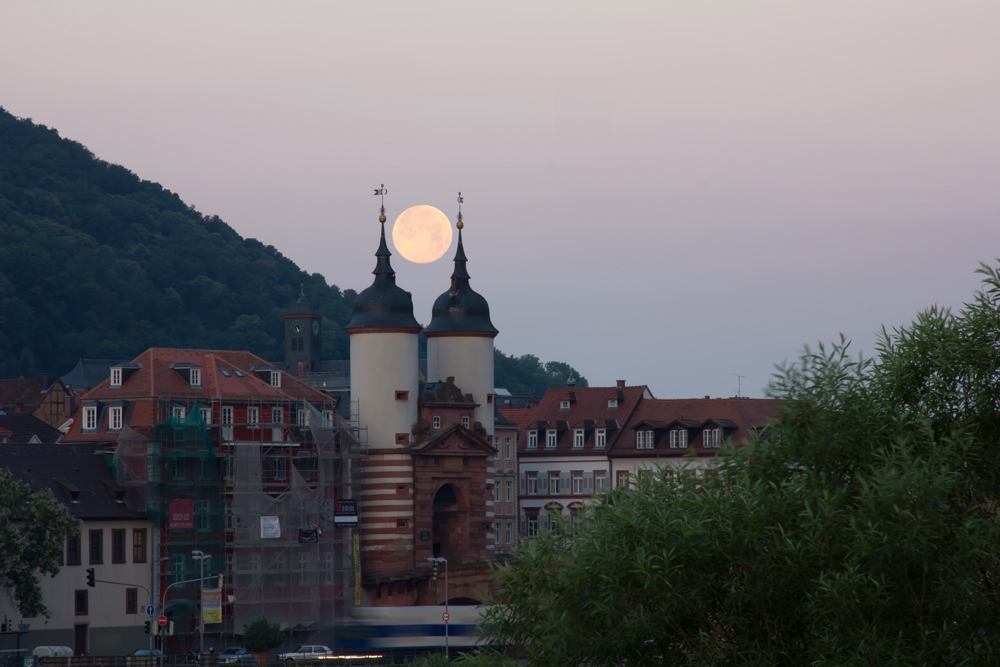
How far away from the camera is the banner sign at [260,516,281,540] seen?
8519 cm

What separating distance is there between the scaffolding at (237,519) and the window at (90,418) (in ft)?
18.8

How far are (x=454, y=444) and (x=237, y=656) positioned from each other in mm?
24683

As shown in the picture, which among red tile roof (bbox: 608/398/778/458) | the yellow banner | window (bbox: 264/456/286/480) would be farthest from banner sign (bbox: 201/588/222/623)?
red tile roof (bbox: 608/398/778/458)

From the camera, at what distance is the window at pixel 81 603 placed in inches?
3219

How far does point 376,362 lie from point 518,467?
90.8 ft

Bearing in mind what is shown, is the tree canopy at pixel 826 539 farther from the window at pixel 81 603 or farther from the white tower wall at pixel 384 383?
the white tower wall at pixel 384 383

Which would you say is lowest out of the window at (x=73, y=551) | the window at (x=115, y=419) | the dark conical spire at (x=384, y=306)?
the window at (x=73, y=551)

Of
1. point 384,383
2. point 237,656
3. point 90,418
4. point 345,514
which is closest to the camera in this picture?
point 237,656

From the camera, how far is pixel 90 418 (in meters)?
92.2

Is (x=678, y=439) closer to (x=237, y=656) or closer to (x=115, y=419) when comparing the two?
(x=115, y=419)

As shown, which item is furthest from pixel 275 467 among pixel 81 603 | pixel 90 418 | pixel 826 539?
pixel 826 539

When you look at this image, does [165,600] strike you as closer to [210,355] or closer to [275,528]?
[275,528]

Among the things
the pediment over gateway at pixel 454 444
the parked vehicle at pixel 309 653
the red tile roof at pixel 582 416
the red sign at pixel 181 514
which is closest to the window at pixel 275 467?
the red sign at pixel 181 514

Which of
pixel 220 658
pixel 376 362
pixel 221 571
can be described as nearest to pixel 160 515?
pixel 221 571
